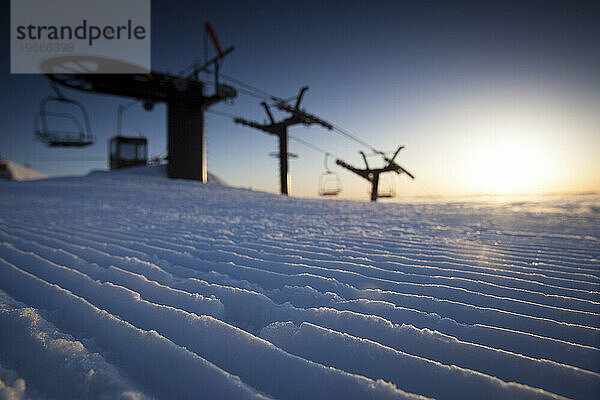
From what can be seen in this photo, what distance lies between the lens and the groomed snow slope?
111 cm

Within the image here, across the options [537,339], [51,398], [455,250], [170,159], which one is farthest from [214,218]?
[170,159]

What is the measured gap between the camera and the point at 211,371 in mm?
1131

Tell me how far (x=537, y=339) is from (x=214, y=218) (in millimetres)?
5581

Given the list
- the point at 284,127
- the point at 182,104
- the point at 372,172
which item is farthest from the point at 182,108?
the point at 372,172

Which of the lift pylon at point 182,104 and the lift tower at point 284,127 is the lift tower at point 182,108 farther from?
the lift tower at point 284,127

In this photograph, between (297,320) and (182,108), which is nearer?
(297,320)

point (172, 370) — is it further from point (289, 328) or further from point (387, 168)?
point (387, 168)

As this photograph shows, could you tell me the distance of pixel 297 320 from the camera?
1.65 metres

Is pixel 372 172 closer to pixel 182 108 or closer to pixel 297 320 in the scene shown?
pixel 182 108

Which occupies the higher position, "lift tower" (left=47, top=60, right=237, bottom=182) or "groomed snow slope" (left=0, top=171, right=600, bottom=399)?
"lift tower" (left=47, top=60, right=237, bottom=182)

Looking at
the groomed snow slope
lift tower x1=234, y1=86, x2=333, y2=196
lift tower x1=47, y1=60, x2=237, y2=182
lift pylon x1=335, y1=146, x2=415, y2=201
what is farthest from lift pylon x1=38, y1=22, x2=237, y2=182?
the groomed snow slope

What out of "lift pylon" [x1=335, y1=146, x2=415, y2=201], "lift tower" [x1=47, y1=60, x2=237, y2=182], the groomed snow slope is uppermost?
"lift tower" [x1=47, y1=60, x2=237, y2=182]

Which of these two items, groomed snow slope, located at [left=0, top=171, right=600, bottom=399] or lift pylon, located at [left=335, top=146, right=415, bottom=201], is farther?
lift pylon, located at [left=335, top=146, right=415, bottom=201]

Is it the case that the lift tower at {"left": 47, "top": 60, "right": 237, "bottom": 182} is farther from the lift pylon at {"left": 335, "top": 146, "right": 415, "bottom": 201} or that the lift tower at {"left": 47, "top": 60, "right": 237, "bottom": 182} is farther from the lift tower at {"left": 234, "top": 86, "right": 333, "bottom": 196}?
the lift pylon at {"left": 335, "top": 146, "right": 415, "bottom": 201}
